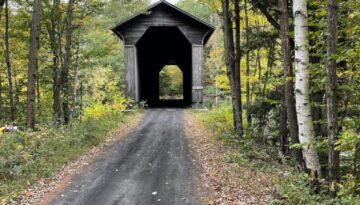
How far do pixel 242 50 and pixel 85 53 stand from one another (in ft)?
24.9

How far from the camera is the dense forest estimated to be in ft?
19.7

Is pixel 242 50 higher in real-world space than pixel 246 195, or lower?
higher

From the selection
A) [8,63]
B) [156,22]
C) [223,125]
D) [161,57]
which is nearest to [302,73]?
[223,125]

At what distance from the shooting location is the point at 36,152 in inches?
358

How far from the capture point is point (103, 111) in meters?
17.1

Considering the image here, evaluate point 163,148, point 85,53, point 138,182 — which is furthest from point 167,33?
point 138,182

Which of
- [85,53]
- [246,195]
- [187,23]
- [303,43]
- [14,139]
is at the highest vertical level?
[187,23]

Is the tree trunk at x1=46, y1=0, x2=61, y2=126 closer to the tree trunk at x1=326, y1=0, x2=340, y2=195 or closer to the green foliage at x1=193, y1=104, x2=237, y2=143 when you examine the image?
the green foliage at x1=193, y1=104, x2=237, y2=143

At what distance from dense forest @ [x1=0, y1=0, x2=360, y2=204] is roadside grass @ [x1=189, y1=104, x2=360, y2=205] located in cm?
3

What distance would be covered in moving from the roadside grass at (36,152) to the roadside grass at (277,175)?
14.2 ft

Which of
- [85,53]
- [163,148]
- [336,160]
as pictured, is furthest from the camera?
[85,53]

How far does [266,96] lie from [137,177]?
662 cm

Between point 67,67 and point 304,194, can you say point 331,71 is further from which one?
point 67,67

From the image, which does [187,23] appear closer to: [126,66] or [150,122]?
[126,66]
